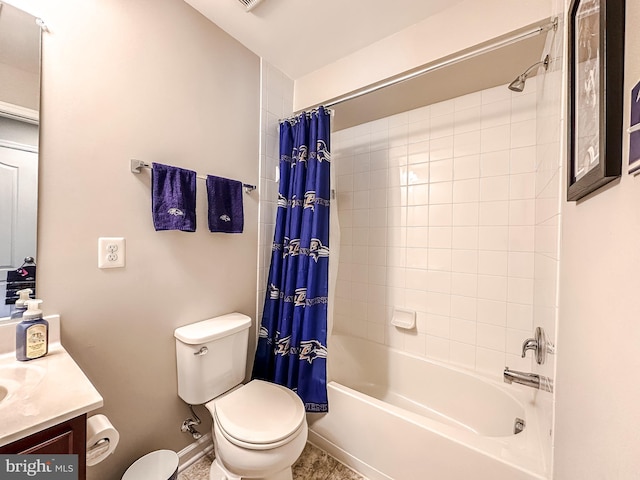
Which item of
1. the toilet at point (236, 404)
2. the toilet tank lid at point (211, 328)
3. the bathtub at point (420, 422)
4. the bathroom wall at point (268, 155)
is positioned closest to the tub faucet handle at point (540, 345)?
the bathtub at point (420, 422)

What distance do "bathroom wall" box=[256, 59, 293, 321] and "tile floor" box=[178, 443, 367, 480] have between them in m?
0.83

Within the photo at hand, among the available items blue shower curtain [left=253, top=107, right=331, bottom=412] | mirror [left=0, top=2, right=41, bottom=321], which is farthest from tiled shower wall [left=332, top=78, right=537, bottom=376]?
mirror [left=0, top=2, right=41, bottom=321]

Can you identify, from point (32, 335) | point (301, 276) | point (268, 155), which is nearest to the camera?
point (32, 335)

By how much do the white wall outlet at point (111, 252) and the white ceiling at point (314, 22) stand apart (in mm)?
1276

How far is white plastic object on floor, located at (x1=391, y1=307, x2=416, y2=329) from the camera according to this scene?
6.43 ft

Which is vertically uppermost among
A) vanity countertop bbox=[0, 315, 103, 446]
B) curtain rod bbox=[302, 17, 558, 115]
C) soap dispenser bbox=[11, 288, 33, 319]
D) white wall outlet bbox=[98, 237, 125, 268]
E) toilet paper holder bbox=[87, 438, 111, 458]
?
curtain rod bbox=[302, 17, 558, 115]

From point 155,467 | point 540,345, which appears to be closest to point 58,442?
point 155,467

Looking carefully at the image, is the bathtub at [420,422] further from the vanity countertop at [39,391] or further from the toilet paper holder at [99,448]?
the vanity countertop at [39,391]

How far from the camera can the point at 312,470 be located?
1.44 metres

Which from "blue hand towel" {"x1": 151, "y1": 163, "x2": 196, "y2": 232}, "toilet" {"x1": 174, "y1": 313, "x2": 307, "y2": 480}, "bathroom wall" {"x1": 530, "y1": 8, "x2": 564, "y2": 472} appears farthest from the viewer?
"blue hand towel" {"x1": 151, "y1": 163, "x2": 196, "y2": 232}

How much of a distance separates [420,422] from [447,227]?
1.21 metres

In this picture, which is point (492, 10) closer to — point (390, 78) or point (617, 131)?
point (390, 78)

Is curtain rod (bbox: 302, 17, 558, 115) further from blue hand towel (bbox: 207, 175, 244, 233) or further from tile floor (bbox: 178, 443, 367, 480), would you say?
tile floor (bbox: 178, 443, 367, 480)

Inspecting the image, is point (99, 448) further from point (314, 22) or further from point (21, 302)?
point (314, 22)
